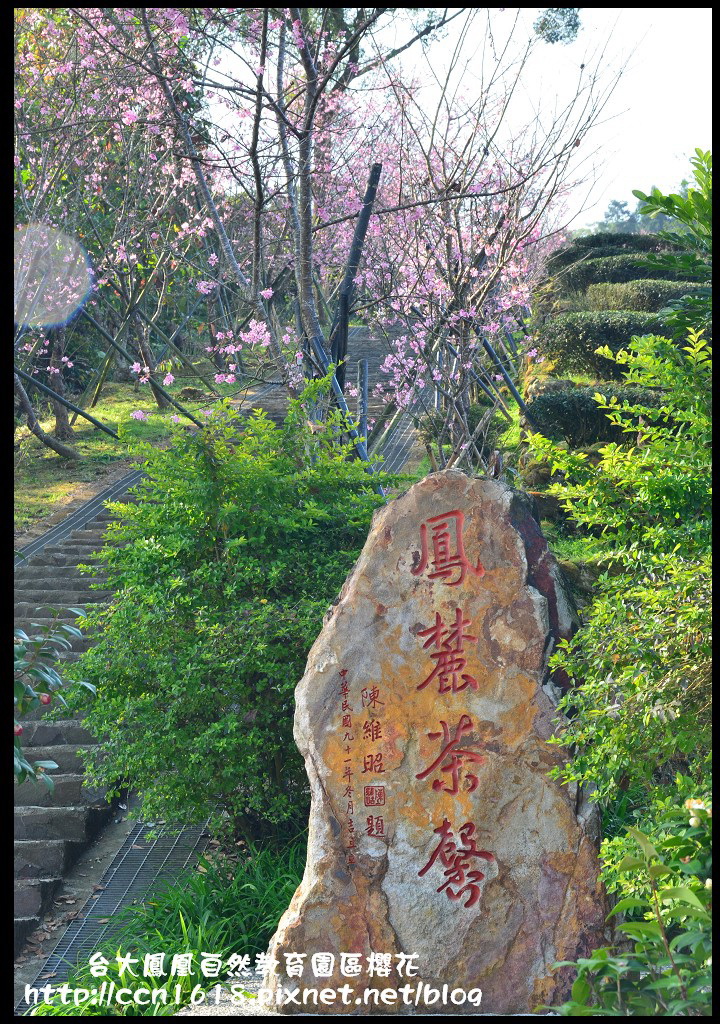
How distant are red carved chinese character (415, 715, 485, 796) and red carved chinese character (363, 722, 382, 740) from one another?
0.22 metres

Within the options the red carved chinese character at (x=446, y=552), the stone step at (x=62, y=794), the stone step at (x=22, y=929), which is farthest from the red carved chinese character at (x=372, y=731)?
the stone step at (x=62, y=794)

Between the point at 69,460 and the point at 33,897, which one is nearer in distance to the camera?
the point at 33,897

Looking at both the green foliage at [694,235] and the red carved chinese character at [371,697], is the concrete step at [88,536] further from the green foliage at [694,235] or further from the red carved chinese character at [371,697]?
the green foliage at [694,235]

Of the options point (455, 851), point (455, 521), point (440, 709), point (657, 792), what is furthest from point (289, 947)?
point (455, 521)

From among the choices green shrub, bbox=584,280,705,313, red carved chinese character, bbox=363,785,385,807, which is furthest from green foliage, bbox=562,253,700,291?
red carved chinese character, bbox=363,785,385,807

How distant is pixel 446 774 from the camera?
3.67 m

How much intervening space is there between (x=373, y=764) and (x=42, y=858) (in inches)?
109

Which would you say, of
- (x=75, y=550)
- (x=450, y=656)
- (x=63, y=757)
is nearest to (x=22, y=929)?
(x=63, y=757)

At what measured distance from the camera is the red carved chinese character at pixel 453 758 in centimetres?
364

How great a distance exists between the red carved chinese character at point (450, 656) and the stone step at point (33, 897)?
2847mm

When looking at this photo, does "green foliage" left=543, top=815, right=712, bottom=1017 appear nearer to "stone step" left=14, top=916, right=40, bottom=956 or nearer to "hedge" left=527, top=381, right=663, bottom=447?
"stone step" left=14, top=916, right=40, bottom=956

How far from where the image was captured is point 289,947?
3.65 meters

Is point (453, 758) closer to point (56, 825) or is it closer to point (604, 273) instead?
point (56, 825)

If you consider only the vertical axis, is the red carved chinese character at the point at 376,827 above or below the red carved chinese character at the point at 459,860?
above
